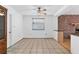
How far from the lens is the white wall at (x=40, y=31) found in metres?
15.7

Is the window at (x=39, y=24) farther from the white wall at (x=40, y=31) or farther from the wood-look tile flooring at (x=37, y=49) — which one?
the wood-look tile flooring at (x=37, y=49)

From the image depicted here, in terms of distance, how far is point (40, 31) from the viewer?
15820 mm

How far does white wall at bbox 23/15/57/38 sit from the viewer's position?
51.4 ft

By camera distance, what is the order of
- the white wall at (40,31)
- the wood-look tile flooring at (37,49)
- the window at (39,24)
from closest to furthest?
1. the wood-look tile flooring at (37,49)
2. the white wall at (40,31)
3. the window at (39,24)

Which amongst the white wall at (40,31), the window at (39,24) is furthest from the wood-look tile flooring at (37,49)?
the window at (39,24)

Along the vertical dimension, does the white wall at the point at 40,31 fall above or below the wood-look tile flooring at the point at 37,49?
above

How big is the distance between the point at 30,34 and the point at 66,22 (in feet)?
12.8

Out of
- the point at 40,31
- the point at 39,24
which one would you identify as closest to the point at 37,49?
the point at 40,31

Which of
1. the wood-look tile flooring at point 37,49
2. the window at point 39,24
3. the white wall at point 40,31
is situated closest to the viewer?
the wood-look tile flooring at point 37,49

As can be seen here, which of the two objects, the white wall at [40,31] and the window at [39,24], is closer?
the white wall at [40,31]

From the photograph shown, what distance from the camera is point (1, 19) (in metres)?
5.82

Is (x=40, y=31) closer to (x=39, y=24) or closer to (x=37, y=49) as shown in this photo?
(x=39, y=24)
